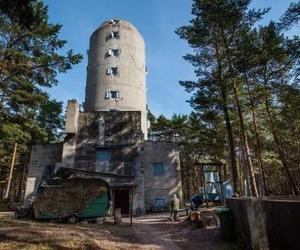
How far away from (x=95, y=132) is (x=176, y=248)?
20012 mm

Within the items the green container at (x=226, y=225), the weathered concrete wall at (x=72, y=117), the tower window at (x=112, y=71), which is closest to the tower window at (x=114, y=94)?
the tower window at (x=112, y=71)

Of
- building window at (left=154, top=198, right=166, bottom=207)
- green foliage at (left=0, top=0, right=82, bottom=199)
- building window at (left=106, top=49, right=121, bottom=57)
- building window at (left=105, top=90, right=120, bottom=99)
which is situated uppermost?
building window at (left=106, top=49, right=121, bottom=57)

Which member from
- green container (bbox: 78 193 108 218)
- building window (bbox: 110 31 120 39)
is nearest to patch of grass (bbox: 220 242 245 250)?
green container (bbox: 78 193 108 218)

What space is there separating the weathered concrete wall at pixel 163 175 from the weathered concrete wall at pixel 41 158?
9296mm

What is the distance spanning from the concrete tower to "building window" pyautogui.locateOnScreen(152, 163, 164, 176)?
18.0ft

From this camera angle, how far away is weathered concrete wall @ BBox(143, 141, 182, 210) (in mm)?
29230

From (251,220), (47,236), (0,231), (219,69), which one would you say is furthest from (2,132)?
(251,220)

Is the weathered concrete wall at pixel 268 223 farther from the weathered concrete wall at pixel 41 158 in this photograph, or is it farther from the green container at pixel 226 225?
the weathered concrete wall at pixel 41 158

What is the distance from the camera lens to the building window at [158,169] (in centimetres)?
3003

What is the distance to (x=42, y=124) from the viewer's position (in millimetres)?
43406

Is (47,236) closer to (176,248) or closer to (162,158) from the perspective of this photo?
(176,248)

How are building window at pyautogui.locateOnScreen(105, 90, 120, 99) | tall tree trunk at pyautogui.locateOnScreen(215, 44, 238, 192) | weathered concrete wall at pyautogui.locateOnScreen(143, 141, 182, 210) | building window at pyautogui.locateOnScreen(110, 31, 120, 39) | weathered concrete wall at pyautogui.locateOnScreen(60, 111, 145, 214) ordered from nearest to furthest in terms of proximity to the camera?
tall tree trunk at pyautogui.locateOnScreen(215, 44, 238, 192) → weathered concrete wall at pyautogui.locateOnScreen(60, 111, 145, 214) → weathered concrete wall at pyautogui.locateOnScreen(143, 141, 182, 210) → building window at pyautogui.locateOnScreen(105, 90, 120, 99) → building window at pyautogui.locateOnScreen(110, 31, 120, 39)

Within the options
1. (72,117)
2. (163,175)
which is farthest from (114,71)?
(163,175)

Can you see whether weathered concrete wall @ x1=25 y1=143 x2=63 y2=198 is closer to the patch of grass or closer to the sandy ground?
the sandy ground
